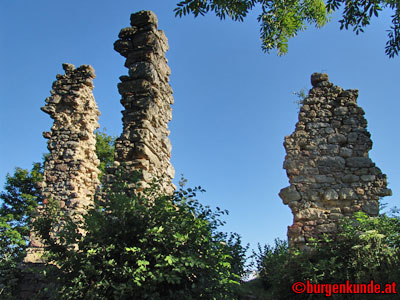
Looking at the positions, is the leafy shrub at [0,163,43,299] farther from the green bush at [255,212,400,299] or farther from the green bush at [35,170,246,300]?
the green bush at [255,212,400,299]

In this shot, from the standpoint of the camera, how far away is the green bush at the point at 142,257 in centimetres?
394

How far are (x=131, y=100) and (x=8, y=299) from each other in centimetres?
417

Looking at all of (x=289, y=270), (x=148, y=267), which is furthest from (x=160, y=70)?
(x=289, y=270)

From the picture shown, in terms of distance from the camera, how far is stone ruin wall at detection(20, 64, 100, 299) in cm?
821

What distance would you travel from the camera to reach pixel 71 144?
877 cm

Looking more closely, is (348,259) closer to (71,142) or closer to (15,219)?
(71,142)

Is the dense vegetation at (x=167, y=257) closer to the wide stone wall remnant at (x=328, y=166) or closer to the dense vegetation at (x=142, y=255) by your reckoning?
the dense vegetation at (x=142, y=255)

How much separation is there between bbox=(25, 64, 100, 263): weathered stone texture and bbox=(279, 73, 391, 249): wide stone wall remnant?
17.0ft

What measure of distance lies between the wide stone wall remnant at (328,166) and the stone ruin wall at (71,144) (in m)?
5.16

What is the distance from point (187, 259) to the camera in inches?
154

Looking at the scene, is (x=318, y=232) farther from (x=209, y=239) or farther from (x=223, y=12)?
(x=223, y=12)

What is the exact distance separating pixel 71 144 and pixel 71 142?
0.21 ft

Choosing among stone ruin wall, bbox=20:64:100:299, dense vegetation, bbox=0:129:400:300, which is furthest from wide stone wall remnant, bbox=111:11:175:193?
stone ruin wall, bbox=20:64:100:299

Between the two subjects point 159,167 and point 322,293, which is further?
point 159,167
